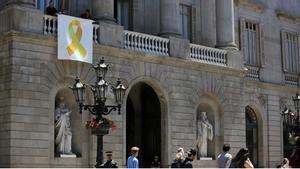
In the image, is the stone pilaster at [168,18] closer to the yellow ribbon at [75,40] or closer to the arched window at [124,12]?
the arched window at [124,12]

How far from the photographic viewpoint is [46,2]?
26.5 metres

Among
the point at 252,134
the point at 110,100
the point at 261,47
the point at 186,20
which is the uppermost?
the point at 186,20

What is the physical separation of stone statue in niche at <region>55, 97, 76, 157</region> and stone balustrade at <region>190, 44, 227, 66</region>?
24.9ft

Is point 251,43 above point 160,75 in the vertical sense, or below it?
above

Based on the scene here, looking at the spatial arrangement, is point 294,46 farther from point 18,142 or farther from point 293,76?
point 18,142

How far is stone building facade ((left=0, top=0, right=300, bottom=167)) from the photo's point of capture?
22.7 m

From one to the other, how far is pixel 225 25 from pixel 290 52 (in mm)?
9598

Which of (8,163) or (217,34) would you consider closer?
(8,163)

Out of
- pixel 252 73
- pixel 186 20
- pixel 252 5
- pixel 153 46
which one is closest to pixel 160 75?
pixel 153 46

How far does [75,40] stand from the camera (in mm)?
24359

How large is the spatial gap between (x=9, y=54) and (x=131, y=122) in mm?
9618

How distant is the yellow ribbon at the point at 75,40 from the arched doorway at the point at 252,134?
48.8ft

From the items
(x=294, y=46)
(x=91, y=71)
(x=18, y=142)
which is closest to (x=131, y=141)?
(x=91, y=71)

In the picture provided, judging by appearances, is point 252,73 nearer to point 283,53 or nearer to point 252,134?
point 252,134
